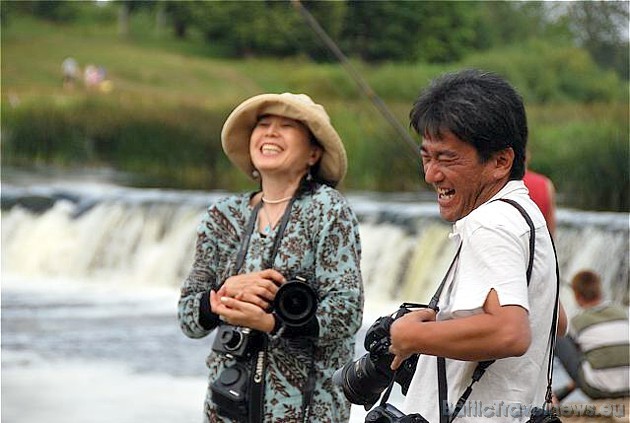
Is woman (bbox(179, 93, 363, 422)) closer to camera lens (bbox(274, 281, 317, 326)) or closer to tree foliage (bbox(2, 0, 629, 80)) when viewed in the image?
camera lens (bbox(274, 281, 317, 326))

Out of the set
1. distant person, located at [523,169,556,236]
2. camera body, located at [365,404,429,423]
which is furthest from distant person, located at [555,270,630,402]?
camera body, located at [365,404,429,423]

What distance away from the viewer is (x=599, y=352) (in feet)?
23.2

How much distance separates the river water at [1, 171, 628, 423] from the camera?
8.03 metres

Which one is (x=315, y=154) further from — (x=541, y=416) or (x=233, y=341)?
(x=541, y=416)

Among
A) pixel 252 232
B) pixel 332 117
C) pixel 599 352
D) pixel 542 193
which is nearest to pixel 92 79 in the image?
pixel 332 117

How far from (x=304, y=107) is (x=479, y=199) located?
3.88 feet

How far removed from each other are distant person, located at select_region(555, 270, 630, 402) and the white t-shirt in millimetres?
4506

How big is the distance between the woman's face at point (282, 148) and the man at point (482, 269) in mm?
1052

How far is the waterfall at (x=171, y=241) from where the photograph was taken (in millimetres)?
11703

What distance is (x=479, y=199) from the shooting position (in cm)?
271

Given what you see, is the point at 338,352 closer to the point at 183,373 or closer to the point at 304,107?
the point at 304,107

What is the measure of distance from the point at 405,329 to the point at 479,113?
430 millimetres

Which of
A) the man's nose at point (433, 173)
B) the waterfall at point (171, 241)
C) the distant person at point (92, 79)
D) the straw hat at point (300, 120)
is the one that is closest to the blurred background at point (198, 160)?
the waterfall at point (171, 241)

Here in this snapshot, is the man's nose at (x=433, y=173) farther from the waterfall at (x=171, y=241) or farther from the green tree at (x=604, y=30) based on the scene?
the green tree at (x=604, y=30)
